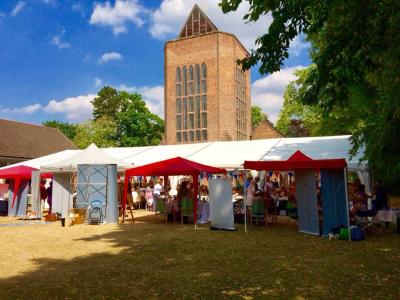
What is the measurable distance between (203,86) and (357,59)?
41731 mm

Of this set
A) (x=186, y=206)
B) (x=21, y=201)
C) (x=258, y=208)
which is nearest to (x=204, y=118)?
(x=21, y=201)

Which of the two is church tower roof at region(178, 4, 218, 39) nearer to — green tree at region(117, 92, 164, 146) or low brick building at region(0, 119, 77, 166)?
green tree at region(117, 92, 164, 146)

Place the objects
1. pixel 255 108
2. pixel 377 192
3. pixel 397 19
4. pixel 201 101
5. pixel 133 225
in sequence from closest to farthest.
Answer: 1. pixel 397 19
2. pixel 377 192
3. pixel 133 225
4. pixel 201 101
5. pixel 255 108

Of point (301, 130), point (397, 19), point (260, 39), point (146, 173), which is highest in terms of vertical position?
point (301, 130)

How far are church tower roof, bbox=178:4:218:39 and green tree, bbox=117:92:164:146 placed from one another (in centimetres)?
1072

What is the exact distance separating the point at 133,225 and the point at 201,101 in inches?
1361

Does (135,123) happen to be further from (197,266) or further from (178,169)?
(197,266)

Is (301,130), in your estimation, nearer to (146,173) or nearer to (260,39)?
(146,173)

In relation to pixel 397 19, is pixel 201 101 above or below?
above

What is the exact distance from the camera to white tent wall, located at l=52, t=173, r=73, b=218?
54.6 ft

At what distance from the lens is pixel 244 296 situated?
525 centimetres

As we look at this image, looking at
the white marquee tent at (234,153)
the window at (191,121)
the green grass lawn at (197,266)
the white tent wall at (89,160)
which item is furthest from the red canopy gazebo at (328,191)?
the window at (191,121)

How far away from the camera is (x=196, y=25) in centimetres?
4959

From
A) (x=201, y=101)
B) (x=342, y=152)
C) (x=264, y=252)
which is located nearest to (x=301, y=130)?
(x=201, y=101)
